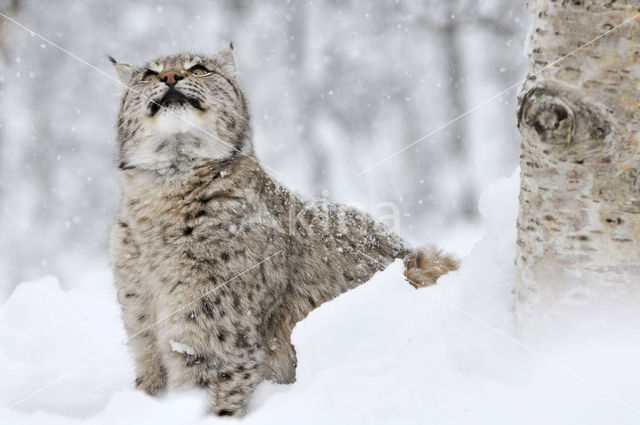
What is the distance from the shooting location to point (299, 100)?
335 inches

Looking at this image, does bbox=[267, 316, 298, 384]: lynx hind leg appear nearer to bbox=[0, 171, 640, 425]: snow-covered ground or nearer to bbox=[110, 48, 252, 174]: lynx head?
bbox=[0, 171, 640, 425]: snow-covered ground

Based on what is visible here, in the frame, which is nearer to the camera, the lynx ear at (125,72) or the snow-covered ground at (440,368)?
the snow-covered ground at (440,368)

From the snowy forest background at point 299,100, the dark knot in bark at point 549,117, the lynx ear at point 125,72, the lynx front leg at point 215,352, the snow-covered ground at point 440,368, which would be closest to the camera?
the dark knot in bark at point 549,117

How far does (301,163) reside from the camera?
853cm

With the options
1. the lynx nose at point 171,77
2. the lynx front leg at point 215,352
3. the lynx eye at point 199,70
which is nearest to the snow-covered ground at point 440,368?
the lynx front leg at point 215,352

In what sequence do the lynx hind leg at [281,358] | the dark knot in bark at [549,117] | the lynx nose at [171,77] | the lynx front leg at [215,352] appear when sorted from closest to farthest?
the dark knot in bark at [549,117] < the lynx front leg at [215,352] < the lynx hind leg at [281,358] < the lynx nose at [171,77]

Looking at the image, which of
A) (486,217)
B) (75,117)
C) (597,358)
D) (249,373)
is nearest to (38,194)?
(75,117)

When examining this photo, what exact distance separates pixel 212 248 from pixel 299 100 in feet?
16.5

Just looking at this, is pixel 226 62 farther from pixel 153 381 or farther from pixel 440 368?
pixel 440 368

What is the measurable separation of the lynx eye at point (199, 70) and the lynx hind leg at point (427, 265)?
5.36ft

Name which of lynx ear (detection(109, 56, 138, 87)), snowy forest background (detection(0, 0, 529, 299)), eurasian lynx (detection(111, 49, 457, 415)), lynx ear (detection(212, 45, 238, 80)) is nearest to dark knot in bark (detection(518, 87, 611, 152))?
eurasian lynx (detection(111, 49, 457, 415))

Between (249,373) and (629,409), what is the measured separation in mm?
1886

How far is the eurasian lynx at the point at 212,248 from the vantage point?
361 centimetres

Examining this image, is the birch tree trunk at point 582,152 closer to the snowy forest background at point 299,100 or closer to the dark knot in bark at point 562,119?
the dark knot in bark at point 562,119
